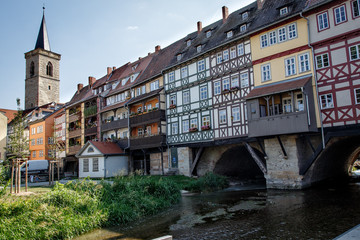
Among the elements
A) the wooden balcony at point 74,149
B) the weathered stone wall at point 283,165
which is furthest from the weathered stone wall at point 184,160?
the wooden balcony at point 74,149

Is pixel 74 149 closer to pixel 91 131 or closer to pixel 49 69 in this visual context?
pixel 91 131

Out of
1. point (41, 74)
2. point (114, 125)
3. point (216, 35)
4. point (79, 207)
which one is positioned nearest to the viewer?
point (79, 207)

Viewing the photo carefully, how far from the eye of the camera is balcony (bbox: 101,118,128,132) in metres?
32.3

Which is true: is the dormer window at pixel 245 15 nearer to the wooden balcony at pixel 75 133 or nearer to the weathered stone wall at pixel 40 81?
the wooden balcony at pixel 75 133

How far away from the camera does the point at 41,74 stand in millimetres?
63281

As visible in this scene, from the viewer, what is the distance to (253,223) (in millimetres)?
10461

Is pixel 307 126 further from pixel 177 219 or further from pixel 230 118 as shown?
pixel 177 219

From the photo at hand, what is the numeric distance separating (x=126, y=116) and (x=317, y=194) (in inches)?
901

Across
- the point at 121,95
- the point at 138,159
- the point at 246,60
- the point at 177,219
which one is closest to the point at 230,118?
the point at 246,60

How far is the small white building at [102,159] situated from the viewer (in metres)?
30.7

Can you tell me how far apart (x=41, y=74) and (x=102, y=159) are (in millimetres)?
41383

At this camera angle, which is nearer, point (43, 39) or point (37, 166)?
point (37, 166)

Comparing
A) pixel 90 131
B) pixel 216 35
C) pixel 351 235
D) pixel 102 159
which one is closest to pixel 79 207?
pixel 351 235

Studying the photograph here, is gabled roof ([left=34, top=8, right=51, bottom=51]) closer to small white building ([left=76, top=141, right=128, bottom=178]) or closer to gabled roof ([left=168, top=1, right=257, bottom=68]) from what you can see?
small white building ([left=76, top=141, right=128, bottom=178])
